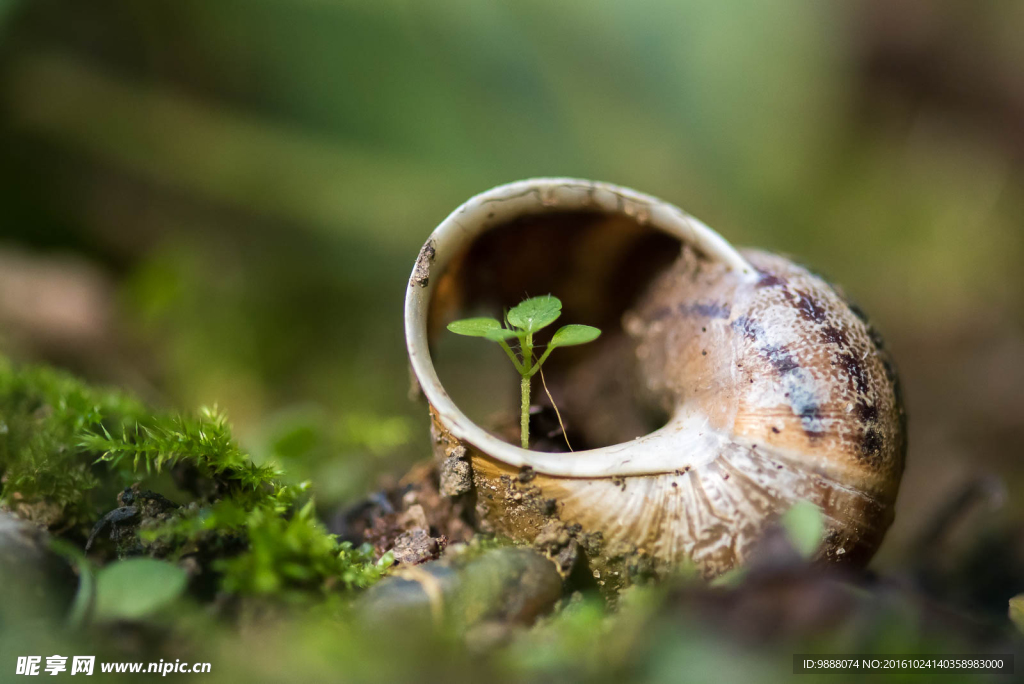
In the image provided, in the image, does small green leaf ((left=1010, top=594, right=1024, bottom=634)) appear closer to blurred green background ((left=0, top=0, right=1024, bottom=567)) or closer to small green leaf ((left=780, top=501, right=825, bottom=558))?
small green leaf ((left=780, top=501, right=825, bottom=558))

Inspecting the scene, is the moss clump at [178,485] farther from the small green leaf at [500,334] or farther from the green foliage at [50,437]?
the small green leaf at [500,334]

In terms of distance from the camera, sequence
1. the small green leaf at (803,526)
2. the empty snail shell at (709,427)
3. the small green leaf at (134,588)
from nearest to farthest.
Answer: the small green leaf at (134,588) < the small green leaf at (803,526) < the empty snail shell at (709,427)

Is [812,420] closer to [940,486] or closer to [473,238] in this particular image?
[473,238]

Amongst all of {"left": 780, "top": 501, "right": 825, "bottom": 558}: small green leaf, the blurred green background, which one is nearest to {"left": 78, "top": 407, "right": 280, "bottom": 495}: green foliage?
{"left": 780, "top": 501, "right": 825, "bottom": 558}: small green leaf

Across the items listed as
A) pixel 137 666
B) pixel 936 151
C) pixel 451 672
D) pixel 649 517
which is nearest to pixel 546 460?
pixel 649 517

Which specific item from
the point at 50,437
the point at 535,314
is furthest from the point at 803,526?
the point at 50,437

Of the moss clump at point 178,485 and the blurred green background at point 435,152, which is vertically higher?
the blurred green background at point 435,152

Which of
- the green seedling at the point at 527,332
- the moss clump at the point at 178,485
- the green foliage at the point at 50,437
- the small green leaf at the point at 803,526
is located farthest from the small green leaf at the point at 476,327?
the green foliage at the point at 50,437
